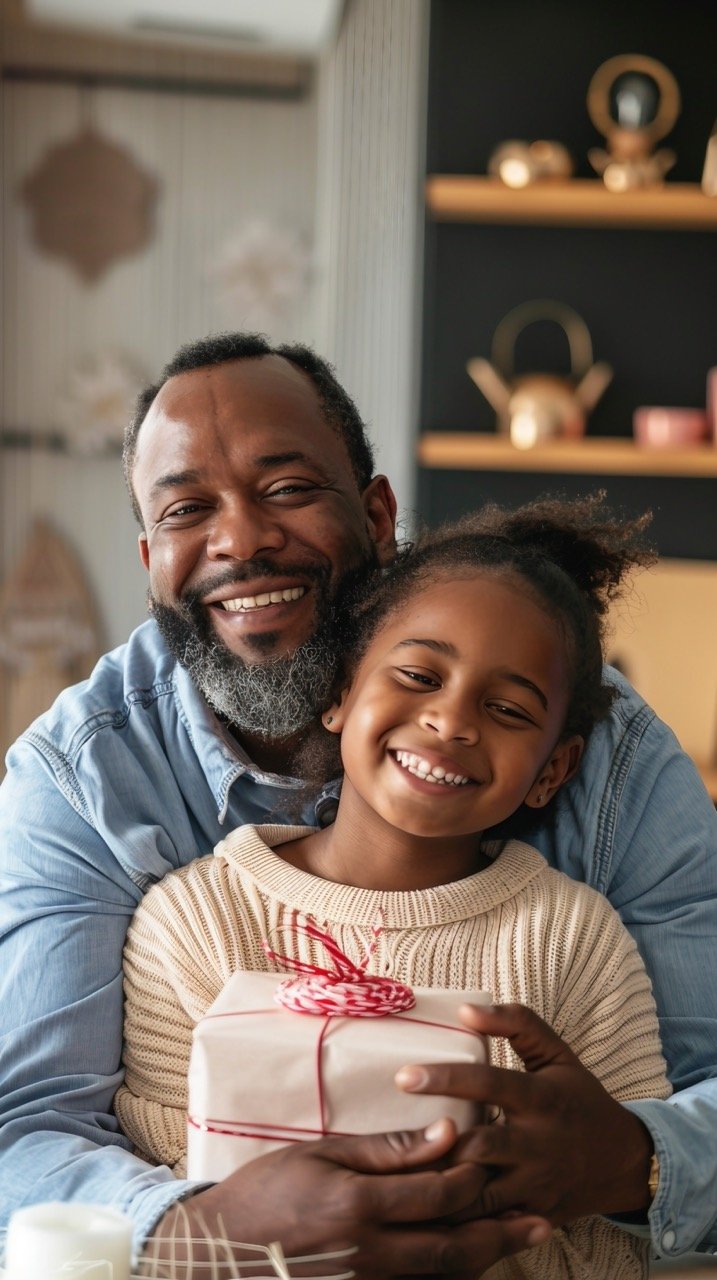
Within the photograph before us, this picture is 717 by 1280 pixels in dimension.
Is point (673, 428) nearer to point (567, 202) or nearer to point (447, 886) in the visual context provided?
point (567, 202)

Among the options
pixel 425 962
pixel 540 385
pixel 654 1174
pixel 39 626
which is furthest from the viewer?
pixel 39 626

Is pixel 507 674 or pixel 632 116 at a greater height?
pixel 632 116

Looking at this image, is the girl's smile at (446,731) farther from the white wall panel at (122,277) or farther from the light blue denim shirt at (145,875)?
the white wall panel at (122,277)

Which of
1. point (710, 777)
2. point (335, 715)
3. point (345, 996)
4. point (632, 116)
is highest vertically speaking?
point (632, 116)

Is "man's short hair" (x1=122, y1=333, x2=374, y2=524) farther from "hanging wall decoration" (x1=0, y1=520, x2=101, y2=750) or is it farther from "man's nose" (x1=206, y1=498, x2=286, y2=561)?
"hanging wall decoration" (x1=0, y1=520, x2=101, y2=750)

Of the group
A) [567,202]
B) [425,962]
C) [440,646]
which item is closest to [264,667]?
[440,646]

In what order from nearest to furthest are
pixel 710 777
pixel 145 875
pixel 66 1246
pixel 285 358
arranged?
pixel 66 1246 < pixel 145 875 < pixel 285 358 < pixel 710 777

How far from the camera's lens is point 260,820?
1.68 meters

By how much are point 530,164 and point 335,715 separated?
8.49 feet

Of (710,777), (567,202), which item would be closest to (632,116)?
(567,202)

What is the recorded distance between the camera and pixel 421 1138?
3.69ft

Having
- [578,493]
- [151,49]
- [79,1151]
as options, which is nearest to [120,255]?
[151,49]

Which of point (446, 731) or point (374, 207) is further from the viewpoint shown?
point (374, 207)

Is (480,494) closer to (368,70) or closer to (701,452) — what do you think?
(701,452)
